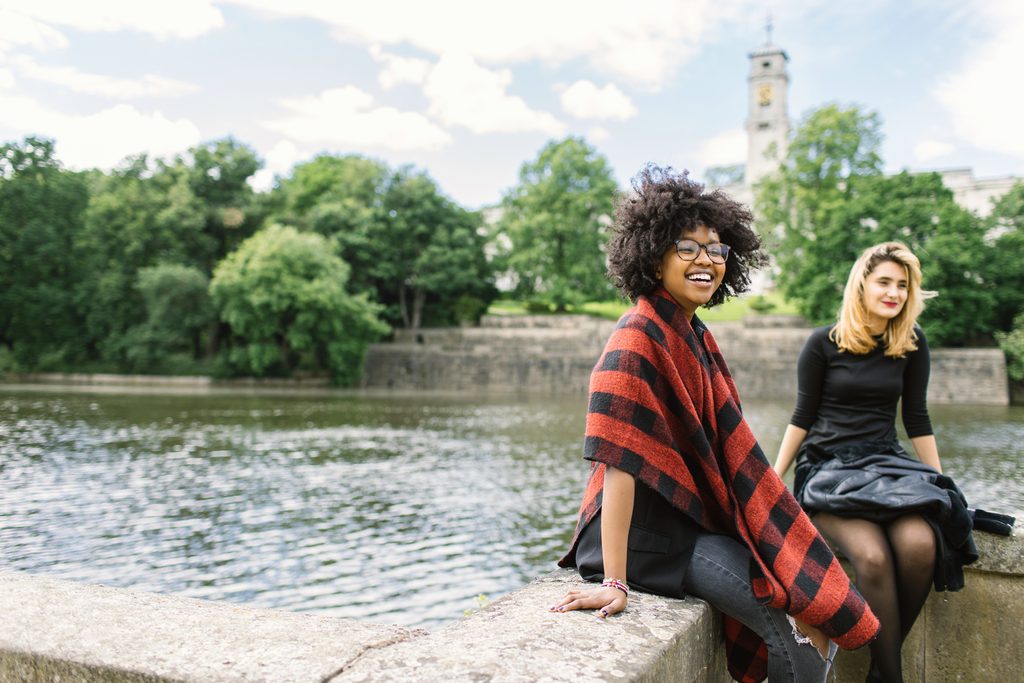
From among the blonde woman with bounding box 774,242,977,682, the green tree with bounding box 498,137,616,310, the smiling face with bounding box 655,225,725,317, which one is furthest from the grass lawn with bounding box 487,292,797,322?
the smiling face with bounding box 655,225,725,317

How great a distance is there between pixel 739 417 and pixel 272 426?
17035 millimetres

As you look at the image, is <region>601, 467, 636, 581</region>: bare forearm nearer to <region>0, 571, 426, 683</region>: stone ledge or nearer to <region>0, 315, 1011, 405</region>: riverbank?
<region>0, 571, 426, 683</region>: stone ledge

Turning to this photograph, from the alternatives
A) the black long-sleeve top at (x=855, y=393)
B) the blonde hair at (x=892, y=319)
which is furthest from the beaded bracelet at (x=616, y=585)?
the blonde hair at (x=892, y=319)

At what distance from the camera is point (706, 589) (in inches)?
88.3

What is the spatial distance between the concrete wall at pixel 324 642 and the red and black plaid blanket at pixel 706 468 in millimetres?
246

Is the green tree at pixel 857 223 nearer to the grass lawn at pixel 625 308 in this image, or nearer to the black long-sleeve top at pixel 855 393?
the grass lawn at pixel 625 308

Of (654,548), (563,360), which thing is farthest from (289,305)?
(654,548)

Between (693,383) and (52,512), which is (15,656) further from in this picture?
(52,512)

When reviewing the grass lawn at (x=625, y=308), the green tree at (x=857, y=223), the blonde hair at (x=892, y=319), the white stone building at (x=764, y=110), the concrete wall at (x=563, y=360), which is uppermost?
the white stone building at (x=764, y=110)

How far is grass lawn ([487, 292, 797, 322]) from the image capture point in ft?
149

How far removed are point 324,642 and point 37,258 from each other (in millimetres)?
44446

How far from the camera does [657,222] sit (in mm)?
2537

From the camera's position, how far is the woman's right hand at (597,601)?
2066 millimetres

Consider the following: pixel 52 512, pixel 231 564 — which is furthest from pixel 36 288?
pixel 231 564
